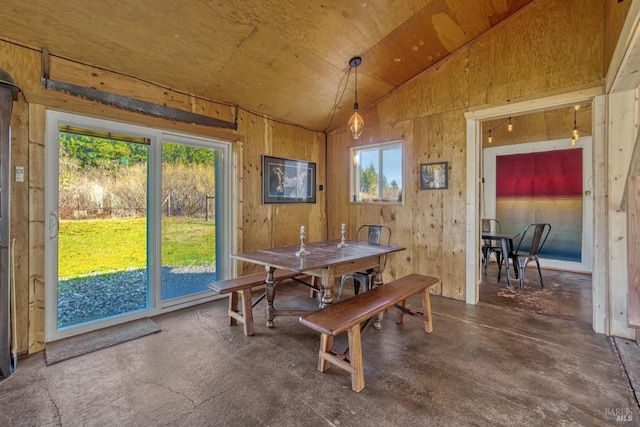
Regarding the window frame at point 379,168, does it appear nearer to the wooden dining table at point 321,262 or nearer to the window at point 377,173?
the window at point 377,173

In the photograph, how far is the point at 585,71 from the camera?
2.88 metres

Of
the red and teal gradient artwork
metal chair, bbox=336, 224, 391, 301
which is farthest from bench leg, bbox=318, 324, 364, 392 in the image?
the red and teal gradient artwork

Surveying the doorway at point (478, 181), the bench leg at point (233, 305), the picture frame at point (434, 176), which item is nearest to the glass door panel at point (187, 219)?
the bench leg at point (233, 305)

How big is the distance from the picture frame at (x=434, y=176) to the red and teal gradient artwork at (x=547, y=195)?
297 cm

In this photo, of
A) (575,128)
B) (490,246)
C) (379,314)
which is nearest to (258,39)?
(379,314)

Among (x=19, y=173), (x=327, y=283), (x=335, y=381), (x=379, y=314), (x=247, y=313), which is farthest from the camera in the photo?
(x=379, y=314)

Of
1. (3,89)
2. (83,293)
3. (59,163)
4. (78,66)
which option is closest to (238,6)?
(78,66)

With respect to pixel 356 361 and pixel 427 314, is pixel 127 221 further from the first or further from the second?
pixel 427 314

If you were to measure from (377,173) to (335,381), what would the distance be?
11.0ft

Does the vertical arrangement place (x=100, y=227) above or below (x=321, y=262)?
above

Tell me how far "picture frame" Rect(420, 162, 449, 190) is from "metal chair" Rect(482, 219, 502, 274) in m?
1.87

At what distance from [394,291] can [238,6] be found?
9.49 feet

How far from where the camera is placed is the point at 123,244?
314 cm

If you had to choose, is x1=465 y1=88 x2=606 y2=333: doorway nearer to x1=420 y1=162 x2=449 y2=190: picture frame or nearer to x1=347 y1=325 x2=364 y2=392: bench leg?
x1=420 y1=162 x2=449 y2=190: picture frame
